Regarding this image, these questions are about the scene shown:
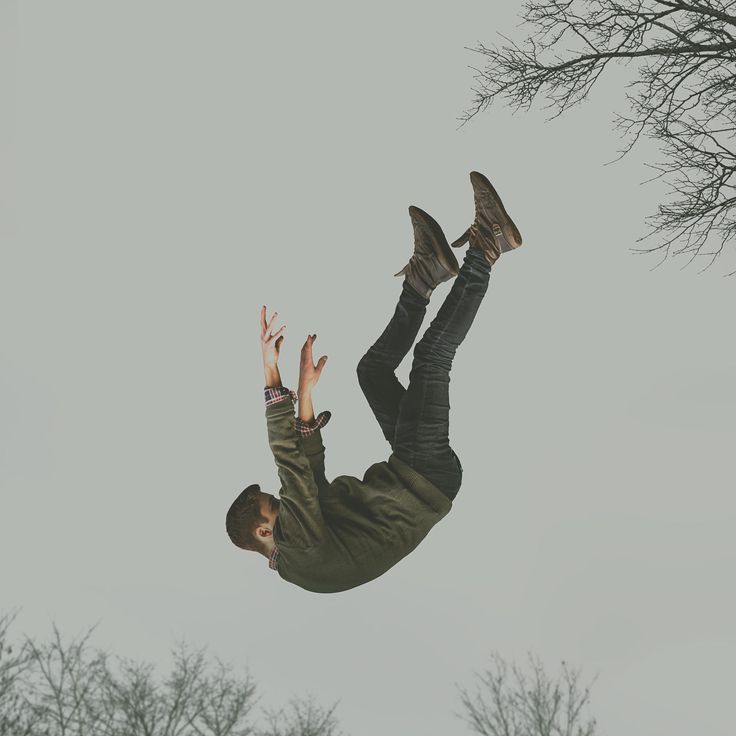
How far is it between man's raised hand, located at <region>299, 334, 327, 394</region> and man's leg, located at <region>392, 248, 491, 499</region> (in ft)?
1.72

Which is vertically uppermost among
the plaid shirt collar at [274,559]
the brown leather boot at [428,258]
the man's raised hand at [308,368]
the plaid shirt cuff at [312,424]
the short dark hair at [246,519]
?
the brown leather boot at [428,258]

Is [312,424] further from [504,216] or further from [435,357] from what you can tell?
[504,216]

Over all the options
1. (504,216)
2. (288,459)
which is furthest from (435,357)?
(288,459)

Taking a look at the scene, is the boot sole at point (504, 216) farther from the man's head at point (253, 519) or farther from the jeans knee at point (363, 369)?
the man's head at point (253, 519)

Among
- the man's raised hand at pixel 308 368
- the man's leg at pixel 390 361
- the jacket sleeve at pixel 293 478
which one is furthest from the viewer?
the man's leg at pixel 390 361

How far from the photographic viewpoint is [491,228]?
4.22 m

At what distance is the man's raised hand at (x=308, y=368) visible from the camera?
3.69 m

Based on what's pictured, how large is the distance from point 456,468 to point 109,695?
11029 mm

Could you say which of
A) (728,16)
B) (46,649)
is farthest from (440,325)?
(46,649)

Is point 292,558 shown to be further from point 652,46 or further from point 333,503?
point 652,46

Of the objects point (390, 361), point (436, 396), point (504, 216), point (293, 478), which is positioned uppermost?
point (504, 216)

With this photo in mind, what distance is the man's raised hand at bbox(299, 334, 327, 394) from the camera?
369 cm

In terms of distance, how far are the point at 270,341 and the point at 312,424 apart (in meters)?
0.51

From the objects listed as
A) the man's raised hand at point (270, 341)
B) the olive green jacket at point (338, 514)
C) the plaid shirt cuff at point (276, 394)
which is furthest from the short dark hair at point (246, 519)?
the man's raised hand at point (270, 341)
